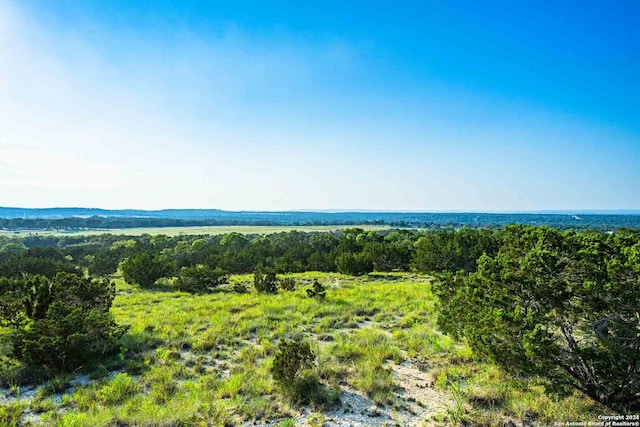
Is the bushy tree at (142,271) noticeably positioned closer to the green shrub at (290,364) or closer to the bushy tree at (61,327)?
the bushy tree at (61,327)

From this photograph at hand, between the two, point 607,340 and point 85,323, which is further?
point 85,323

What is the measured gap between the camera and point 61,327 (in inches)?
337

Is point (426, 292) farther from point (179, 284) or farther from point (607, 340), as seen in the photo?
point (179, 284)

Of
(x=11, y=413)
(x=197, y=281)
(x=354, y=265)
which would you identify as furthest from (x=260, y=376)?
(x=354, y=265)

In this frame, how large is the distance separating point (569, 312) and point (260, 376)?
6.53 m

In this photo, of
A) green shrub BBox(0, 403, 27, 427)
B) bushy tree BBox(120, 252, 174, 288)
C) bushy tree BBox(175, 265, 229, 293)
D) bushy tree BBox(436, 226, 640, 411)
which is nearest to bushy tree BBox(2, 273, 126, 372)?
green shrub BBox(0, 403, 27, 427)

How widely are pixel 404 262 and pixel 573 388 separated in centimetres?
3093

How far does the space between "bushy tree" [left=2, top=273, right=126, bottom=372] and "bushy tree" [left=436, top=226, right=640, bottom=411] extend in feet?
31.7

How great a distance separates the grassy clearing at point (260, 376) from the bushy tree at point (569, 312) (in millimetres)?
644

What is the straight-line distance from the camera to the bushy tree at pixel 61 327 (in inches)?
328

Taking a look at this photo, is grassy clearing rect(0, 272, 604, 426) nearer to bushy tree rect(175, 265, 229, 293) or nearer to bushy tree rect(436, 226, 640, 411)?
bushy tree rect(436, 226, 640, 411)

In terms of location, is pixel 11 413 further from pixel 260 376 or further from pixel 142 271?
pixel 142 271

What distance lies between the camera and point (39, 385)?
7766mm

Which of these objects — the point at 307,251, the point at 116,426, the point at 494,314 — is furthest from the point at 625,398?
the point at 307,251
